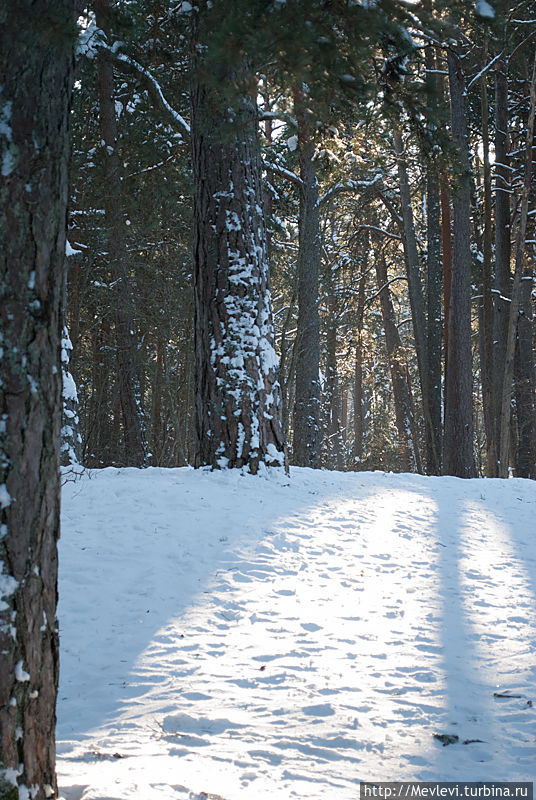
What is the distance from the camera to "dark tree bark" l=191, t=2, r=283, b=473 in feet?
21.3

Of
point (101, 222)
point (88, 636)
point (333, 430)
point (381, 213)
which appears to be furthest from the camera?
point (333, 430)

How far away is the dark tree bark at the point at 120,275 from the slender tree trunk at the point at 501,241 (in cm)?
750

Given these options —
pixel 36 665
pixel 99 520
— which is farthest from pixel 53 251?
pixel 99 520

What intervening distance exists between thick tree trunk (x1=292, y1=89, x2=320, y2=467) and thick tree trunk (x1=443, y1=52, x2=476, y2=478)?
2.49m

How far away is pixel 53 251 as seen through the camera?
209cm

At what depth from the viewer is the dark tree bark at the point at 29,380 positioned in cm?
196

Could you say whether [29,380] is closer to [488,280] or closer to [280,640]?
[280,640]

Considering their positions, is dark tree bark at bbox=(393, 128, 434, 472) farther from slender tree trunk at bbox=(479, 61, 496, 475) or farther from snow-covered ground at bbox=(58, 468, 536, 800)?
snow-covered ground at bbox=(58, 468, 536, 800)

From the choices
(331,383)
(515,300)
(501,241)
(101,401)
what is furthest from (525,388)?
(101,401)

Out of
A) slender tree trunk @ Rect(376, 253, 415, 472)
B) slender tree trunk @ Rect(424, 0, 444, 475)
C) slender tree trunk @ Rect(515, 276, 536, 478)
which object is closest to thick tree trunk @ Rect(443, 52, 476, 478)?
slender tree trunk @ Rect(424, 0, 444, 475)

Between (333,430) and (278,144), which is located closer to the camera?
(278,144)

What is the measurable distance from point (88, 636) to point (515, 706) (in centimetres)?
233

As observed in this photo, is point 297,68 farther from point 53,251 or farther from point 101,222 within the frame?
point 101,222

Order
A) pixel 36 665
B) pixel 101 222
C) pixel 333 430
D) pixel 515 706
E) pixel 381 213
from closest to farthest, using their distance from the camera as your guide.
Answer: pixel 36 665
pixel 515 706
pixel 101 222
pixel 381 213
pixel 333 430
